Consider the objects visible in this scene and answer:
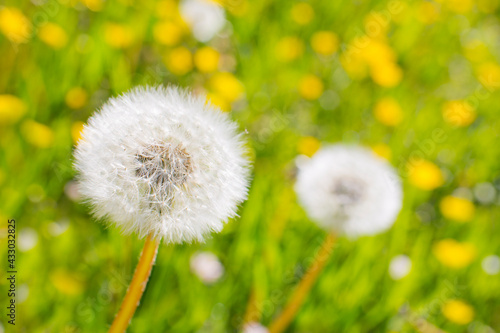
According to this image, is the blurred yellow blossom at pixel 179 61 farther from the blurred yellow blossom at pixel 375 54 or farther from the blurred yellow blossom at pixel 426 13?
the blurred yellow blossom at pixel 426 13

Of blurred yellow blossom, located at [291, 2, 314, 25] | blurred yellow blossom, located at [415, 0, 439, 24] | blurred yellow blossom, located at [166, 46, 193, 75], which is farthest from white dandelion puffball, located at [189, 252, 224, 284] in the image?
blurred yellow blossom, located at [415, 0, 439, 24]

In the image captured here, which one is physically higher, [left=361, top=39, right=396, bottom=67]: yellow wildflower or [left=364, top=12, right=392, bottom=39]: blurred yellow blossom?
[left=364, top=12, right=392, bottom=39]: blurred yellow blossom

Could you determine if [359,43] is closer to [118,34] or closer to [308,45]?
[308,45]

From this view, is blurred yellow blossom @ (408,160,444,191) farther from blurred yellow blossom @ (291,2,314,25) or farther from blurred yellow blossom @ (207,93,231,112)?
blurred yellow blossom @ (291,2,314,25)

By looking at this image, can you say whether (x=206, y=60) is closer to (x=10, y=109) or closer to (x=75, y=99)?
(x=75, y=99)

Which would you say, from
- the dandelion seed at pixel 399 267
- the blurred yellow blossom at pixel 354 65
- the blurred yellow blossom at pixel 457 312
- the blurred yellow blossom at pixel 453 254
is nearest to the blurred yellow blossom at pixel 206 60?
the blurred yellow blossom at pixel 354 65
